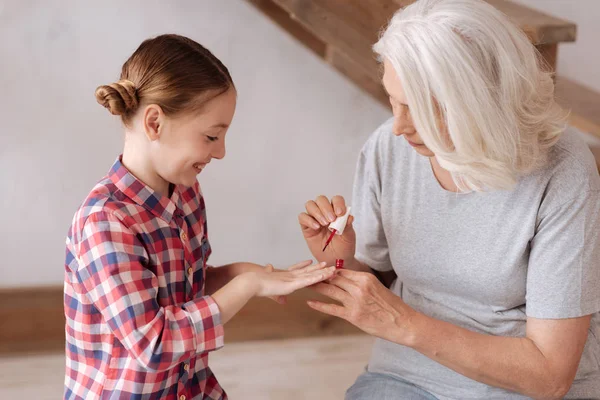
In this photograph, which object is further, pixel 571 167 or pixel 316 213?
pixel 316 213

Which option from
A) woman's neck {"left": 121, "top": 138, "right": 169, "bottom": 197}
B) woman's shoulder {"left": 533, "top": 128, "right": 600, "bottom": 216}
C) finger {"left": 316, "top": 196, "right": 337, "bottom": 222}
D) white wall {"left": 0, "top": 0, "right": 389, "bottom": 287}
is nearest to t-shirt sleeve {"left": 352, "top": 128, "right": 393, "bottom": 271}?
finger {"left": 316, "top": 196, "right": 337, "bottom": 222}

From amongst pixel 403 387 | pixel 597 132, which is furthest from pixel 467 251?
pixel 597 132

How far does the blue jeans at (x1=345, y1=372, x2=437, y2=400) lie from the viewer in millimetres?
1858

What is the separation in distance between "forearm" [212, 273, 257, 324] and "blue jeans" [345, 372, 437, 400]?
1.66ft

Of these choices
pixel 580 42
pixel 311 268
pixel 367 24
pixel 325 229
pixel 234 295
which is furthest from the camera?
pixel 580 42

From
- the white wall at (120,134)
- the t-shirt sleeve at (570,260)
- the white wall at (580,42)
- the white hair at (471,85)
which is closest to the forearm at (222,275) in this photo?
the white hair at (471,85)

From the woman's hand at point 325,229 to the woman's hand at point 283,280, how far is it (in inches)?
7.8

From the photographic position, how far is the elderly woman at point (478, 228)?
1582mm

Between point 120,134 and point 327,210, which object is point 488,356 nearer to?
point 327,210

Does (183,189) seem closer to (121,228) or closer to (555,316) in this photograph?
(121,228)

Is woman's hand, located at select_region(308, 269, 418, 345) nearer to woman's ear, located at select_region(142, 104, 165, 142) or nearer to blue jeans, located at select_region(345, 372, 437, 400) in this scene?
blue jeans, located at select_region(345, 372, 437, 400)

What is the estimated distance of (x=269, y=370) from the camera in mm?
2998

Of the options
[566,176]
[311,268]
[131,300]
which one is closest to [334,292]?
[311,268]

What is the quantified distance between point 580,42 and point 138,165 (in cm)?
246
